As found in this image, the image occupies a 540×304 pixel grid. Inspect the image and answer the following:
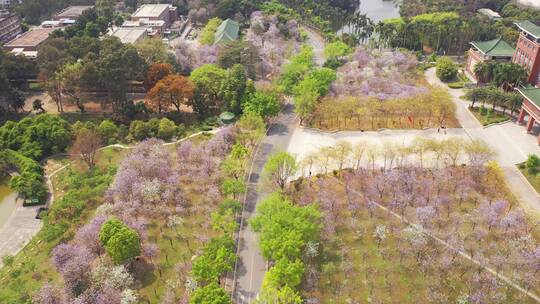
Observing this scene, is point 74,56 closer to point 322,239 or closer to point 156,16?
point 156,16

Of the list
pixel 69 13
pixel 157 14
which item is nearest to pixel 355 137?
pixel 157 14

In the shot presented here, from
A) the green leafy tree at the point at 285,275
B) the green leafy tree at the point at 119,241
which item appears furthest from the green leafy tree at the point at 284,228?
the green leafy tree at the point at 119,241

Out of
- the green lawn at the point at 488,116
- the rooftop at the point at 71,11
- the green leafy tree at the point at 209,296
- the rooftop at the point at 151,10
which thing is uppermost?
the rooftop at the point at 151,10

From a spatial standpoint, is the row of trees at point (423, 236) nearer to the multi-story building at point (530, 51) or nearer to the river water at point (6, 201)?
the multi-story building at point (530, 51)

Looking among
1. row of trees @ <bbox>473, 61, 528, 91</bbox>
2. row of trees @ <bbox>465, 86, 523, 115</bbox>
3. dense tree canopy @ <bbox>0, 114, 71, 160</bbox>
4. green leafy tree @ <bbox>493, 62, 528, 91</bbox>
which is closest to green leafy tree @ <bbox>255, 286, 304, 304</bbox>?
dense tree canopy @ <bbox>0, 114, 71, 160</bbox>

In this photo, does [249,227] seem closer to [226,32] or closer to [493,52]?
[493,52]

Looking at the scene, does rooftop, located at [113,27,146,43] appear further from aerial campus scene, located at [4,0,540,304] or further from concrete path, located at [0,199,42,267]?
concrete path, located at [0,199,42,267]

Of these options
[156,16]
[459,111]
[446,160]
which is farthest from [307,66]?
[156,16]
